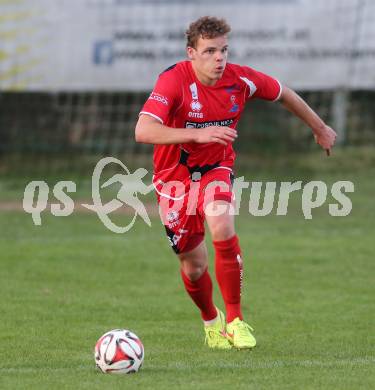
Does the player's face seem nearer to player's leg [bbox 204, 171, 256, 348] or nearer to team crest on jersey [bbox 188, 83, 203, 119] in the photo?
team crest on jersey [bbox 188, 83, 203, 119]

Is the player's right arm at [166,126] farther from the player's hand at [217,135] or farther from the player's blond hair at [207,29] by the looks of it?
the player's blond hair at [207,29]

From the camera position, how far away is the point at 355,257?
12.0 metres

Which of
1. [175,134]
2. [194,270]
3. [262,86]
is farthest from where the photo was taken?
[262,86]

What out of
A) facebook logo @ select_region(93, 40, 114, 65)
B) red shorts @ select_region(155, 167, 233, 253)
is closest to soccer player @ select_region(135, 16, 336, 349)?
red shorts @ select_region(155, 167, 233, 253)

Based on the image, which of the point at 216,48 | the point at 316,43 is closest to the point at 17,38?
the point at 316,43

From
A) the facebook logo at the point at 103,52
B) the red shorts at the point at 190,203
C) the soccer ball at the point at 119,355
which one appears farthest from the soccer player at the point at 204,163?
the facebook logo at the point at 103,52

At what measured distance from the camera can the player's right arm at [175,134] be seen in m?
6.76

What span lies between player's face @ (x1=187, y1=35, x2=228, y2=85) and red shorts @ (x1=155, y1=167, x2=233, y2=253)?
27.7 inches

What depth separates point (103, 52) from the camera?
18922 mm

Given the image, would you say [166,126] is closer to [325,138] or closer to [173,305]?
[325,138]

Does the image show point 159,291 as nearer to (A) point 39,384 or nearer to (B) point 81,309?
(B) point 81,309

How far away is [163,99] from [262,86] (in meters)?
0.95

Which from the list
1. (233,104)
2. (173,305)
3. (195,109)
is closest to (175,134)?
(195,109)

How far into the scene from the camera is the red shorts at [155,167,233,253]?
24.8ft
